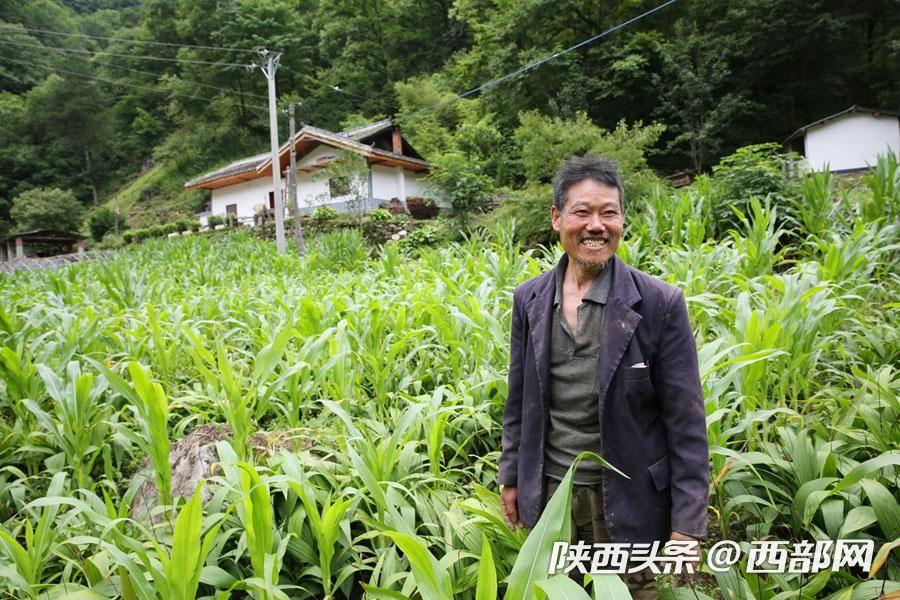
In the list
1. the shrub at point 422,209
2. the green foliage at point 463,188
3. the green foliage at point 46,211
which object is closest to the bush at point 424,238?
the green foliage at point 463,188

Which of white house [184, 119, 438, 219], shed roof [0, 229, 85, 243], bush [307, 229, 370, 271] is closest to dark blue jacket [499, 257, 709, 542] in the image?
bush [307, 229, 370, 271]

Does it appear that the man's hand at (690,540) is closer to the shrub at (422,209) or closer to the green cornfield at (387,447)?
the green cornfield at (387,447)

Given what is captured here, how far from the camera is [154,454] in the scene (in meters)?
1.88

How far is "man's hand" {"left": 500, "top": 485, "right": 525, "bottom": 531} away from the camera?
1.57 meters

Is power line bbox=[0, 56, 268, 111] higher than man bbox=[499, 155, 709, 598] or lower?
higher

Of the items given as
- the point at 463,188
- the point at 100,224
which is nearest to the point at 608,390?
the point at 463,188

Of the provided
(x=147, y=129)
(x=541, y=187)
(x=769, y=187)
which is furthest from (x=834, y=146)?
(x=147, y=129)

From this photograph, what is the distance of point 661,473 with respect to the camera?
1.34m

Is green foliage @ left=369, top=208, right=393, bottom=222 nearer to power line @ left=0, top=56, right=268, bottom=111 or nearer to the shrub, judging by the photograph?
the shrub

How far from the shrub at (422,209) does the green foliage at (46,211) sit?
21606 mm

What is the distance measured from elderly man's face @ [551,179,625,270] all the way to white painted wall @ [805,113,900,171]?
1388 cm

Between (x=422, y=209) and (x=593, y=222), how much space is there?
657 inches

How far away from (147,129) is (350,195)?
27.6m

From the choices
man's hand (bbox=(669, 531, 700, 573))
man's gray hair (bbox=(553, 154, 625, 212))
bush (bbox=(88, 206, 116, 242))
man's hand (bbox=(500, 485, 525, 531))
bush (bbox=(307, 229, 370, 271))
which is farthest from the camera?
bush (bbox=(88, 206, 116, 242))
